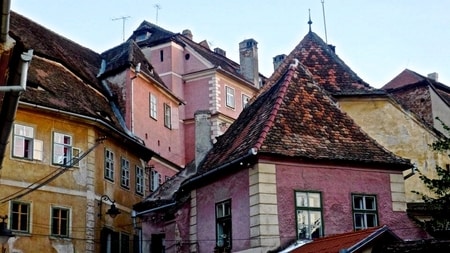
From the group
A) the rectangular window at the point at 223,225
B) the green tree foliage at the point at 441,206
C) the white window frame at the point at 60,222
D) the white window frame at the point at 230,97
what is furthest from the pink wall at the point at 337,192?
the white window frame at the point at 230,97

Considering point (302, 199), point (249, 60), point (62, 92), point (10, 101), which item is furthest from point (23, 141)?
point (249, 60)

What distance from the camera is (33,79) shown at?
28.2 meters

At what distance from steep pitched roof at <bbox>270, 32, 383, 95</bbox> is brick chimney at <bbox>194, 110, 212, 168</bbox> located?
9.68 ft

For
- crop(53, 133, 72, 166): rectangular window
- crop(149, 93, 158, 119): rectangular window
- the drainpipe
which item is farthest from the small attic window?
the drainpipe

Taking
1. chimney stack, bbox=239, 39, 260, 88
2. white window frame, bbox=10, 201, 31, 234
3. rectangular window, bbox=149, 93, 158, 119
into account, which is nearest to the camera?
white window frame, bbox=10, 201, 31, 234

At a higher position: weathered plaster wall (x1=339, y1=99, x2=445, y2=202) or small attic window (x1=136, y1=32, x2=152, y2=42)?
small attic window (x1=136, y1=32, x2=152, y2=42)

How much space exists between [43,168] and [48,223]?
1979 mm

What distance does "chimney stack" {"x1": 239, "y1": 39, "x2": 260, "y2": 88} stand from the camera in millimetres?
55094

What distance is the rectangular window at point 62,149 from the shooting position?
92.9ft

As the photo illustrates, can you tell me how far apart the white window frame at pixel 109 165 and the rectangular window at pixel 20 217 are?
4437 millimetres

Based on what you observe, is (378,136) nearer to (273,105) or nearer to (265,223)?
(273,105)

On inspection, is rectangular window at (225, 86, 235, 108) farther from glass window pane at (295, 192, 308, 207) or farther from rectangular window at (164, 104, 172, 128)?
glass window pane at (295, 192, 308, 207)

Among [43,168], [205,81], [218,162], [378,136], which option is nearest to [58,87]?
[43,168]

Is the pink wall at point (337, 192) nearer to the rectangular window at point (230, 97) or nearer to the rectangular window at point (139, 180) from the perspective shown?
the rectangular window at point (139, 180)
